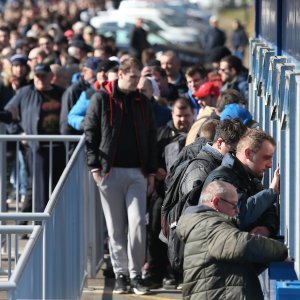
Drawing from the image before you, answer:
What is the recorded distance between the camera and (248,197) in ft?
23.1

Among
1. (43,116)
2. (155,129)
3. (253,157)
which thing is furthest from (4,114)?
(253,157)

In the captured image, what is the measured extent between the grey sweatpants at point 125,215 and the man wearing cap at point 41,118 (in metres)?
1.80

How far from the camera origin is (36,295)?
661 cm

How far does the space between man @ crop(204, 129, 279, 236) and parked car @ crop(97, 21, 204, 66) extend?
2482 cm

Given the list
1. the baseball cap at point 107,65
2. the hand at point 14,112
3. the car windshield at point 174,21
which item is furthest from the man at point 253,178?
the car windshield at point 174,21

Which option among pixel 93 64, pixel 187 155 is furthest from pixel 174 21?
pixel 187 155

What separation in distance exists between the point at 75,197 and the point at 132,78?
4.32 ft

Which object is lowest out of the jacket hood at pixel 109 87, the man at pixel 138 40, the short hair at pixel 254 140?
the short hair at pixel 254 140

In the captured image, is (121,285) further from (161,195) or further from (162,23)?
(162,23)

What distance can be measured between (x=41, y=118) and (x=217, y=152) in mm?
5571

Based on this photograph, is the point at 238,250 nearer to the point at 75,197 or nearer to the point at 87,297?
the point at 75,197

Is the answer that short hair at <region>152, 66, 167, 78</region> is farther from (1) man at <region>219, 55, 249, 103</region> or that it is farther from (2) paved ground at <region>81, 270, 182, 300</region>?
(2) paved ground at <region>81, 270, 182, 300</region>

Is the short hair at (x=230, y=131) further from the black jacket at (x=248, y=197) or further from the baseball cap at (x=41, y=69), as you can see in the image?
the baseball cap at (x=41, y=69)

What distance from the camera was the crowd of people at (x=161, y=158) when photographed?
22.2ft
